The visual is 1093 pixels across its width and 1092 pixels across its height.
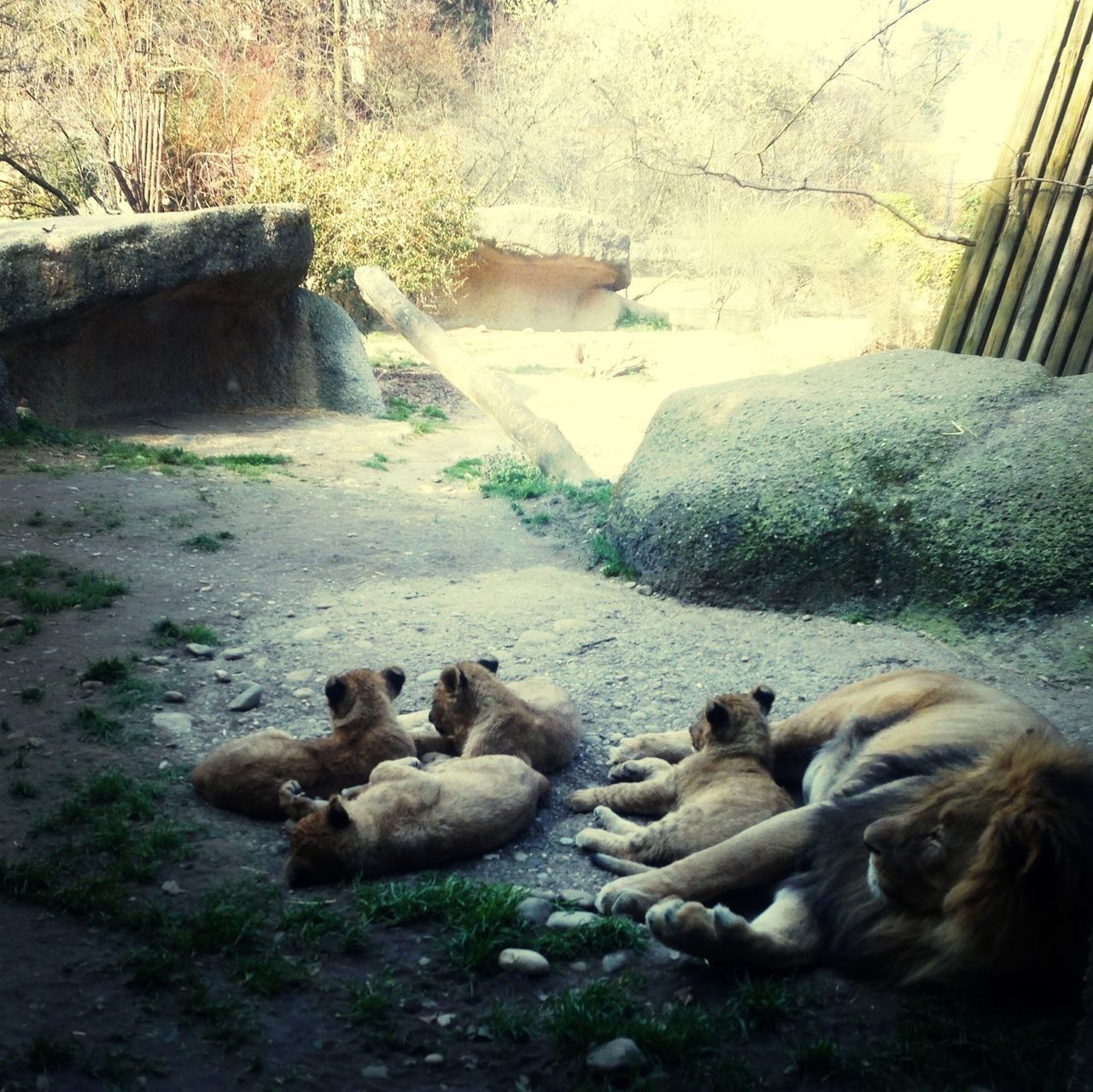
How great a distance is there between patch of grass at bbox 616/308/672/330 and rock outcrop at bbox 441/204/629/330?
171 mm

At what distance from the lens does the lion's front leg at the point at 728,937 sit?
263cm

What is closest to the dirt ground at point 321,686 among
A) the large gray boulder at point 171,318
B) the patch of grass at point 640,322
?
the large gray boulder at point 171,318

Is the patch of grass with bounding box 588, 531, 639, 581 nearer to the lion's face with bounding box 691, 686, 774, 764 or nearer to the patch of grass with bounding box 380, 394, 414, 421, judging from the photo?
the lion's face with bounding box 691, 686, 774, 764

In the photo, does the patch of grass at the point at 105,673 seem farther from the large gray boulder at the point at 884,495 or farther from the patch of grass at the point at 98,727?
the large gray boulder at the point at 884,495

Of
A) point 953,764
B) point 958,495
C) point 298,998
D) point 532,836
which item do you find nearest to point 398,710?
point 532,836

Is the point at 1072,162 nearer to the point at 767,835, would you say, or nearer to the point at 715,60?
the point at 767,835

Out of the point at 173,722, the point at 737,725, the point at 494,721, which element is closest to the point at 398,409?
the point at 173,722

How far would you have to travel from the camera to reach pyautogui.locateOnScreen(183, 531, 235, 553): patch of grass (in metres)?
6.46

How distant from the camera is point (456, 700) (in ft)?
13.2

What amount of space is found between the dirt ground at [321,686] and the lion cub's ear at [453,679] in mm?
554

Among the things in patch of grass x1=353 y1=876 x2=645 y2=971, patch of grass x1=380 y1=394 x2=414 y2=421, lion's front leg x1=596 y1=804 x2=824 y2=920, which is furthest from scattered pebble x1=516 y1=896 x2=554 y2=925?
patch of grass x1=380 y1=394 x2=414 y2=421

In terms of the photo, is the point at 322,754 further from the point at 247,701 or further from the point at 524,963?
the point at 524,963

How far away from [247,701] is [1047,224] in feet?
20.4

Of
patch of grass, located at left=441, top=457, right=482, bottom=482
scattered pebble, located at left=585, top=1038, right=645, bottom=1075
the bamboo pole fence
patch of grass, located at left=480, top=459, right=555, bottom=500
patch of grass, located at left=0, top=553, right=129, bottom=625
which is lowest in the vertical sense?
patch of grass, located at left=441, top=457, right=482, bottom=482
